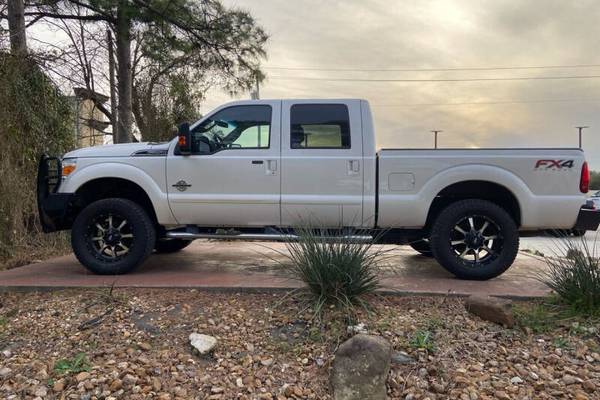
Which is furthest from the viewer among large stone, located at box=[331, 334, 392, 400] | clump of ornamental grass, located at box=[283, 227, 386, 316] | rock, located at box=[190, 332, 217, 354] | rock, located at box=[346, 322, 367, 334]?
clump of ornamental grass, located at box=[283, 227, 386, 316]

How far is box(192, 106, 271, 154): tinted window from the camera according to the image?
527 centimetres

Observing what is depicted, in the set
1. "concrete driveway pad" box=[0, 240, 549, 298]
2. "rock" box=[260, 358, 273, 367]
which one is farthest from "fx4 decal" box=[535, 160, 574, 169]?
"rock" box=[260, 358, 273, 367]

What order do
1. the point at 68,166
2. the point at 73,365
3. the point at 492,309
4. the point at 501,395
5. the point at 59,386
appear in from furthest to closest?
the point at 68,166, the point at 492,309, the point at 73,365, the point at 59,386, the point at 501,395

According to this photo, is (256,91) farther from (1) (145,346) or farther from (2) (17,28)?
(1) (145,346)

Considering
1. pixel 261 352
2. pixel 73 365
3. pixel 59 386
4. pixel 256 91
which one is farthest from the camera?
pixel 256 91

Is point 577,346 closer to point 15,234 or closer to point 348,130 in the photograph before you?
point 348,130

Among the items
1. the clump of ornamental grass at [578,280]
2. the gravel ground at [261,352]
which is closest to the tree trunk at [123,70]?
the gravel ground at [261,352]

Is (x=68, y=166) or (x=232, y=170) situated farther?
(x=68, y=166)

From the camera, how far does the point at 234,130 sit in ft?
17.5

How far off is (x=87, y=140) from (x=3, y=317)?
8.72 m

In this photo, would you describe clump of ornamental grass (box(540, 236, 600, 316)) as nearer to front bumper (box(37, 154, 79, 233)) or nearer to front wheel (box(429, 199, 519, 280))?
front wheel (box(429, 199, 519, 280))

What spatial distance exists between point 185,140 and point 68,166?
4.70 feet

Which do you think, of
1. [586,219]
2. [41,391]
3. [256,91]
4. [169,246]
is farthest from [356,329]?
[256,91]

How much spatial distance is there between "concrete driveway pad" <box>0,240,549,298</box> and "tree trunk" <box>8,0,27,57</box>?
3224mm
